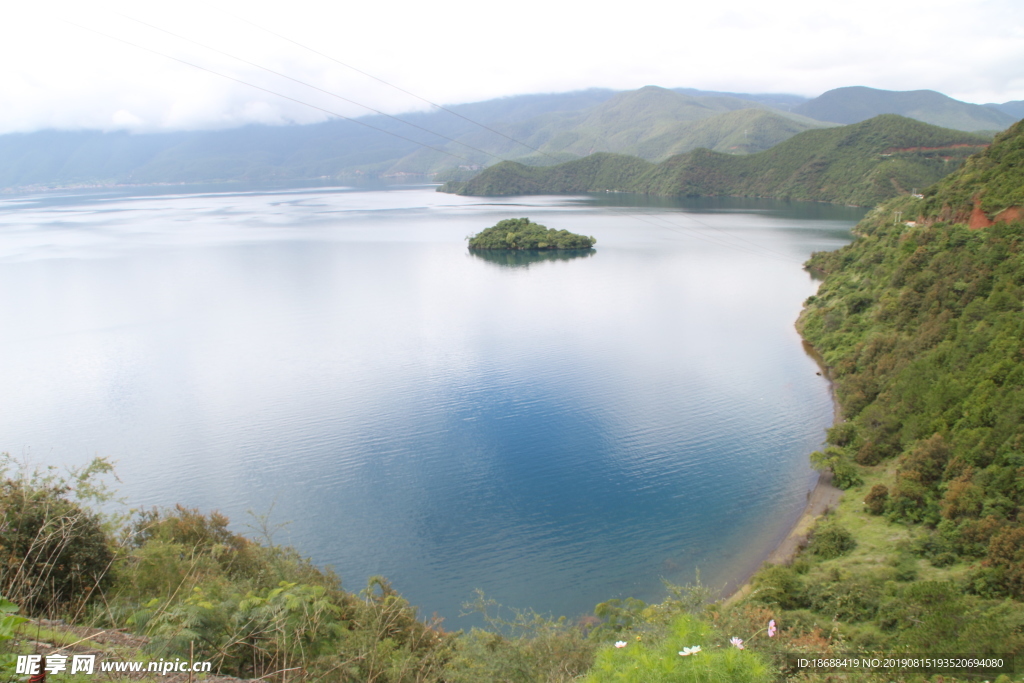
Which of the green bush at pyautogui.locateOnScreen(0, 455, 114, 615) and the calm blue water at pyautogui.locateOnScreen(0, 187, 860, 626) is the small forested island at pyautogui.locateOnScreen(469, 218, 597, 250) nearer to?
the calm blue water at pyautogui.locateOnScreen(0, 187, 860, 626)

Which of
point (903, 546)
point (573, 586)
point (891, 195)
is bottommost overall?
point (573, 586)

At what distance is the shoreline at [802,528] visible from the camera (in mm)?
10969

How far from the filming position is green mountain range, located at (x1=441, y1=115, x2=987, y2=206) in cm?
7750

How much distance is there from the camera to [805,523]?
13.0 m

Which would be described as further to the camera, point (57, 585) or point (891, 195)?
point (891, 195)

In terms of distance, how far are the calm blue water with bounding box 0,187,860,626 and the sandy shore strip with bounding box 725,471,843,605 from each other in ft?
1.16

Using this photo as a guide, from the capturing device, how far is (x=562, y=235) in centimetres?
5281

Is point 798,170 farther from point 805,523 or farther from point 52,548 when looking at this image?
point 52,548

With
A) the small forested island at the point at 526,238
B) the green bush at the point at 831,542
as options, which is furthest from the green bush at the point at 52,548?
the small forested island at the point at 526,238

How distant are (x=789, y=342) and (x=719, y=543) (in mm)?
15706

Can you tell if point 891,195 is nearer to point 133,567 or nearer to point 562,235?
point 562,235

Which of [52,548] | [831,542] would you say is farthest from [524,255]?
[52,548]

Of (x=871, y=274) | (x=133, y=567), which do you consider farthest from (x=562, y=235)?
(x=133, y=567)

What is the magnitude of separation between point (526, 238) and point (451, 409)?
120ft
